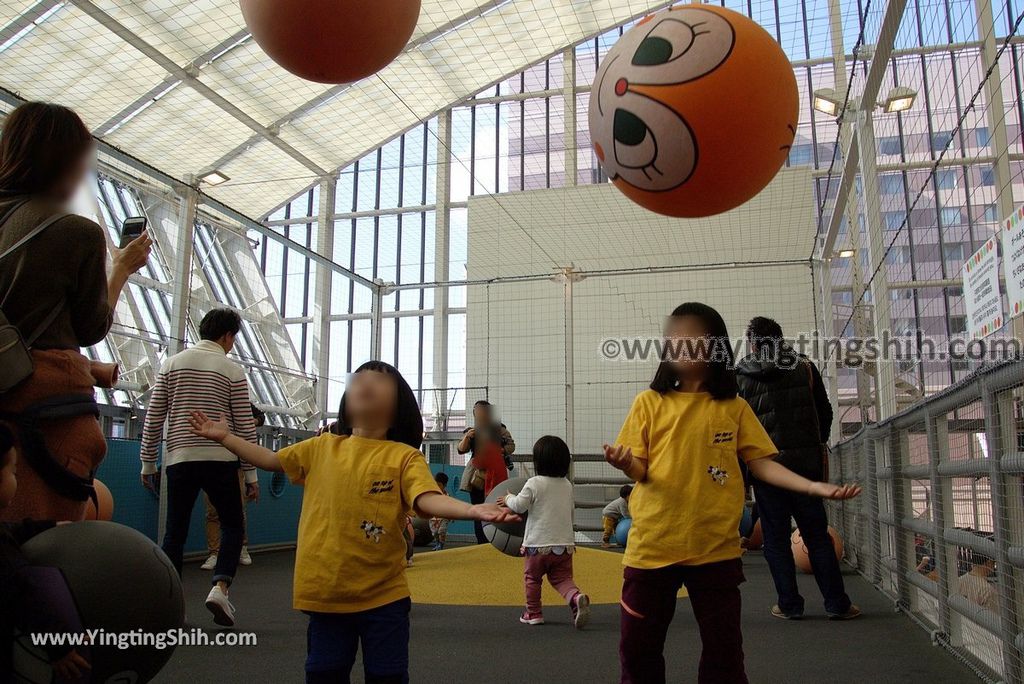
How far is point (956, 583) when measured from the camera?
111 inches

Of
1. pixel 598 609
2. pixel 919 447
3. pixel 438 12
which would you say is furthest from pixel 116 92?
pixel 919 447

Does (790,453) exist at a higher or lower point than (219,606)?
higher

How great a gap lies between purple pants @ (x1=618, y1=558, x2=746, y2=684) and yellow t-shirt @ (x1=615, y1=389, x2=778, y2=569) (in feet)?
0.13

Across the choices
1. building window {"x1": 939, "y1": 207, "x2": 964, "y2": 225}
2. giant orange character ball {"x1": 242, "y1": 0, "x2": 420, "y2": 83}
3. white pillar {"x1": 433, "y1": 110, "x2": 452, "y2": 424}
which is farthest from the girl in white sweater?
white pillar {"x1": 433, "y1": 110, "x2": 452, "y2": 424}

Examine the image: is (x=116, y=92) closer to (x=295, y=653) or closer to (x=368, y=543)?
(x=295, y=653)

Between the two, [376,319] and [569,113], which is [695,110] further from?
[569,113]

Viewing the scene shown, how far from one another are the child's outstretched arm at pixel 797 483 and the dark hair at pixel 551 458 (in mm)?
1845

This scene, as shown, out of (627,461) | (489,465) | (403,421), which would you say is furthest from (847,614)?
(489,465)

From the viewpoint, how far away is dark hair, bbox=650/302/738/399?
6.86 feet

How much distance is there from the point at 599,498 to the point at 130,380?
618cm

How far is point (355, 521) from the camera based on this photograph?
5.85ft


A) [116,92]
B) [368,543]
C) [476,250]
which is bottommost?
[368,543]

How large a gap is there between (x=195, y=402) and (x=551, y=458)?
1.63 meters

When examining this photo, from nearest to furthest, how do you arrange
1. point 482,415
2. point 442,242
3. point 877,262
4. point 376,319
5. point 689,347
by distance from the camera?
point 689,347, point 877,262, point 482,415, point 376,319, point 442,242
